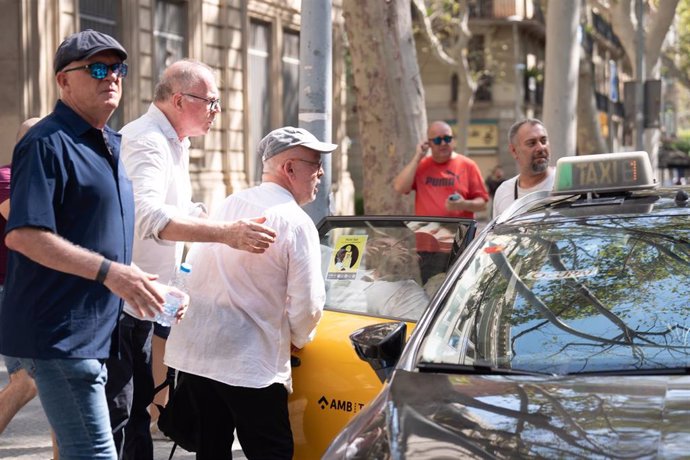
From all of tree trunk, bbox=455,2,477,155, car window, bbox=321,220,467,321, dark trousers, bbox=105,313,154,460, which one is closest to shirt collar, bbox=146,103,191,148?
dark trousers, bbox=105,313,154,460

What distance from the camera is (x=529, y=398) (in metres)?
3.62

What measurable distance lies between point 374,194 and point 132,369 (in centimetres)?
801

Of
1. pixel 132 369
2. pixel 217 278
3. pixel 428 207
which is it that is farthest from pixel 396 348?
pixel 428 207

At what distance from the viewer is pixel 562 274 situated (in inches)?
174

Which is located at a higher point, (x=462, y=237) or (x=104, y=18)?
(x=104, y=18)

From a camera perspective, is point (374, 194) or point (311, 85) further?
point (374, 194)

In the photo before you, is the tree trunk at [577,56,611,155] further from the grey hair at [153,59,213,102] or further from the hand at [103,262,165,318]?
the hand at [103,262,165,318]

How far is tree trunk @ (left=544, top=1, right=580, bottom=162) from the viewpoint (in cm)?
1328

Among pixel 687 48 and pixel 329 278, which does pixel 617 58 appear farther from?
pixel 329 278

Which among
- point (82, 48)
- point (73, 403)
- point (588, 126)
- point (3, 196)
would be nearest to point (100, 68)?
point (82, 48)

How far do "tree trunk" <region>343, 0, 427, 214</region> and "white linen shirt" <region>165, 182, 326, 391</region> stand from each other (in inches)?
301

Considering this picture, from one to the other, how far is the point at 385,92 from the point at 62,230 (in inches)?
355

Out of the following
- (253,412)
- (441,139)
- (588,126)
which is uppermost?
(588,126)

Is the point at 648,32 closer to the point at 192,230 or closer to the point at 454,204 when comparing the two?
the point at 454,204
